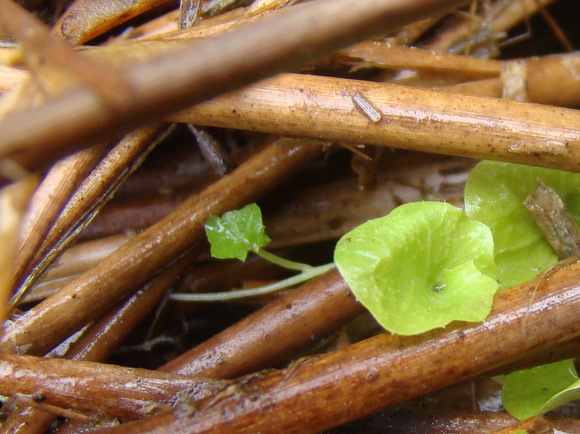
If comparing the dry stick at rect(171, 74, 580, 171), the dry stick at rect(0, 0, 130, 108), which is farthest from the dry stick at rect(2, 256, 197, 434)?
the dry stick at rect(0, 0, 130, 108)

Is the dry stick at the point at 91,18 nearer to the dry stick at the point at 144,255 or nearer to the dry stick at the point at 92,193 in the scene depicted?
the dry stick at the point at 92,193

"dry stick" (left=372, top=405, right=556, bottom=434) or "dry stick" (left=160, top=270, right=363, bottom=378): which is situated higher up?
"dry stick" (left=160, top=270, right=363, bottom=378)

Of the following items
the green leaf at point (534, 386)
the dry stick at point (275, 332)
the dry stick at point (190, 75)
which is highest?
the dry stick at point (190, 75)

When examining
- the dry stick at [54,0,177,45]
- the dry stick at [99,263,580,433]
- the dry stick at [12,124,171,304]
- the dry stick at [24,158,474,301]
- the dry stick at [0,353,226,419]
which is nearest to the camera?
the dry stick at [99,263,580,433]

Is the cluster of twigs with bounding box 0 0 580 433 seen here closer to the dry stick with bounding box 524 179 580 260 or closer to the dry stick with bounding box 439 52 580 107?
the dry stick with bounding box 439 52 580 107

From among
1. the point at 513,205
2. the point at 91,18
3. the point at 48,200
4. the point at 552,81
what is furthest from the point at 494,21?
the point at 48,200

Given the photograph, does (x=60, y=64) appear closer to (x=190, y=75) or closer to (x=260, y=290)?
(x=190, y=75)

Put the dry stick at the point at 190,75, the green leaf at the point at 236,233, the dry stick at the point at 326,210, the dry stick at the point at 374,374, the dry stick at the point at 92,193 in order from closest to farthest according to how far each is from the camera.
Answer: the dry stick at the point at 190,75 → the dry stick at the point at 374,374 → the dry stick at the point at 92,193 → the green leaf at the point at 236,233 → the dry stick at the point at 326,210

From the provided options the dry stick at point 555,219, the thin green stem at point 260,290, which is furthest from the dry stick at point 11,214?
the dry stick at point 555,219
